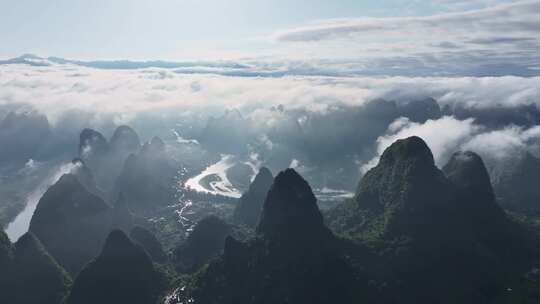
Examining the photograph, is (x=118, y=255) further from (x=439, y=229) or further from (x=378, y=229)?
(x=439, y=229)

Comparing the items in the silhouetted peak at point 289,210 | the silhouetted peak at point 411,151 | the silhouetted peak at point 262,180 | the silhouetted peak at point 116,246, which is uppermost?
the silhouetted peak at point 411,151

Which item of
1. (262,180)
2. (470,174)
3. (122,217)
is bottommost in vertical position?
(122,217)

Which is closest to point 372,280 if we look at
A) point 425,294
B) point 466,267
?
point 425,294

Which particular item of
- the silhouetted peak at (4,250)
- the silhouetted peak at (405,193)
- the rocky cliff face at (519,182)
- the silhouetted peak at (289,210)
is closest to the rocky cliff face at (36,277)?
the silhouetted peak at (4,250)

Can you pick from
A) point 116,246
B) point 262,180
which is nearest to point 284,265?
point 116,246

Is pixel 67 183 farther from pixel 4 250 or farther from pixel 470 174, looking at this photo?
pixel 470 174

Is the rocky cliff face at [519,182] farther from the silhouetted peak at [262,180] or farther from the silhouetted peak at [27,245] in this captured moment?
the silhouetted peak at [27,245]

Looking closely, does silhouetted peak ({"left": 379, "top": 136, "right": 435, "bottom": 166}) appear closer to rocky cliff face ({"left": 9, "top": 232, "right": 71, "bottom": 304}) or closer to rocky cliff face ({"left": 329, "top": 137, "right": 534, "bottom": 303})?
rocky cliff face ({"left": 329, "top": 137, "right": 534, "bottom": 303})
